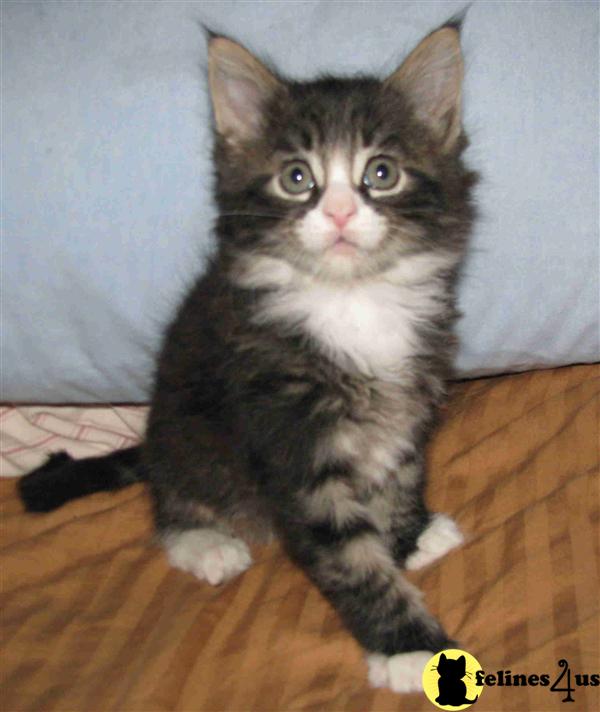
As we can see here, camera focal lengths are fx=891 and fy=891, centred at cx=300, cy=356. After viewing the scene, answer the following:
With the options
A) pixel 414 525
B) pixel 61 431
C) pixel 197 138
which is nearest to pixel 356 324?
pixel 414 525

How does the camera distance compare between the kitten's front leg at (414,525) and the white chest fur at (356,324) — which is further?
the kitten's front leg at (414,525)

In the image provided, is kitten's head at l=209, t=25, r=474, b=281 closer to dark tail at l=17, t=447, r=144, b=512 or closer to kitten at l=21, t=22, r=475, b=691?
kitten at l=21, t=22, r=475, b=691

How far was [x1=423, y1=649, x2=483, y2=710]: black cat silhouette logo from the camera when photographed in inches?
57.9

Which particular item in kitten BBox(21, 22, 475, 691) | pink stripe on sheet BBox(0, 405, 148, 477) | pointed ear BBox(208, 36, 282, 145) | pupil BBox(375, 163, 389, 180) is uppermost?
pointed ear BBox(208, 36, 282, 145)

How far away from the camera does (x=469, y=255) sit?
2.04 metres

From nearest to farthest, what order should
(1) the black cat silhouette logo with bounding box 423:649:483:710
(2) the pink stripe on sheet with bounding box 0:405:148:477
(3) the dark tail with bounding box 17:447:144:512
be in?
(1) the black cat silhouette logo with bounding box 423:649:483:710 < (3) the dark tail with bounding box 17:447:144:512 < (2) the pink stripe on sheet with bounding box 0:405:148:477

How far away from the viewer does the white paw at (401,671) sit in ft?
5.03

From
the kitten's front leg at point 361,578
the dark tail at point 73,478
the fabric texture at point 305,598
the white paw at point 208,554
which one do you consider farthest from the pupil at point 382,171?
the dark tail at point 73,478

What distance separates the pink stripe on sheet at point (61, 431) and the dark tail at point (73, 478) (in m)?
0.14

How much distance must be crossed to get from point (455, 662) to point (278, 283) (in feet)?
2.52

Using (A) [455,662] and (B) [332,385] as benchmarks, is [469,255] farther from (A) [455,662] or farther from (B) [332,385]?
(A) [455,662]

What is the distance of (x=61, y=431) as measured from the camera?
2.42 metres

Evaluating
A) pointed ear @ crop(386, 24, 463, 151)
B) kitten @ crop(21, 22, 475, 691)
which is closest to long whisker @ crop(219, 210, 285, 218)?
kitten @ crop(21, 22, 475, 691)

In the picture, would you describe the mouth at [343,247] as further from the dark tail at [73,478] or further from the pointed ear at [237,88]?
the dark tail at [73,478]
